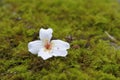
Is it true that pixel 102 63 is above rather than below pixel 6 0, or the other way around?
below

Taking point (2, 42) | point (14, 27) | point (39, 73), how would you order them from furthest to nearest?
point (14, 27) < point (2, 42) < point (39, 73)

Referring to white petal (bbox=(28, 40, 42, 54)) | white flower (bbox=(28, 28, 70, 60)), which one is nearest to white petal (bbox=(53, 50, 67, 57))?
white flower (bbox=(28, 28, 70, 60))

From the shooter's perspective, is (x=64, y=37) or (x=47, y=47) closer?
(x=47, y=47)

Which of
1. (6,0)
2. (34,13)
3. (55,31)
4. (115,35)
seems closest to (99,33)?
(115,35)

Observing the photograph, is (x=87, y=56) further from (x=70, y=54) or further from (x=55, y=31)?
(x=55, y=31)

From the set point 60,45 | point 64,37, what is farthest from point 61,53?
point 64,37

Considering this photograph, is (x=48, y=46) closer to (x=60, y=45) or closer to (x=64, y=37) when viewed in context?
(x=60, y=45)

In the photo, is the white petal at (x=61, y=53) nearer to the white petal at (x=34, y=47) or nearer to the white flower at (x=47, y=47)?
the white flower at (x=47, y=47)
